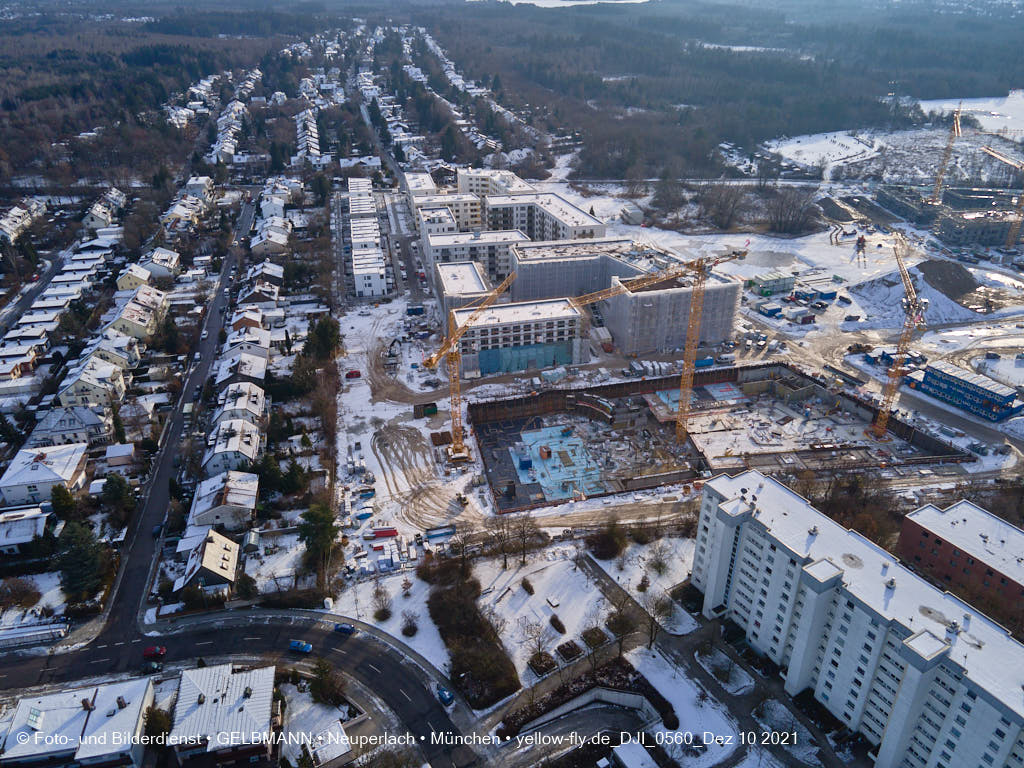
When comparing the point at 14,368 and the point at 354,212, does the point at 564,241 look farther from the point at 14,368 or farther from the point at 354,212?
the point at 14,368

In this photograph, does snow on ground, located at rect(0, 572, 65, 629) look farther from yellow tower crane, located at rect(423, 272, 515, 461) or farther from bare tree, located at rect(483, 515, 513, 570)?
yellow tower crane, located at rect(423, 272, 515, 461)

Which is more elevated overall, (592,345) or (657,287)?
(657,287)

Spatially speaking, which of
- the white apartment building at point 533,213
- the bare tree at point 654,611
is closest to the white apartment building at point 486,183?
the white apartment building at point 533,213

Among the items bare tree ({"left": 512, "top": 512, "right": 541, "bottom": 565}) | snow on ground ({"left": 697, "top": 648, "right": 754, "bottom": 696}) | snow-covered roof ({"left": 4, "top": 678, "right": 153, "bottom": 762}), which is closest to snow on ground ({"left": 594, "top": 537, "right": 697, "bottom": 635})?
snow on ground ({"left": 697, "top": 648, "right": 754, "bottom": 696})

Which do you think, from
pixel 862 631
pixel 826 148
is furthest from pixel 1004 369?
pixel 826 148

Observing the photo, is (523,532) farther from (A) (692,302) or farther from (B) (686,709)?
(A) (692,302)

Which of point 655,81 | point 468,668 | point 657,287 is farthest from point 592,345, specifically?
point 655,81

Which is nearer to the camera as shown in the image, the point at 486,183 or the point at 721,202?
the point at 486,183
